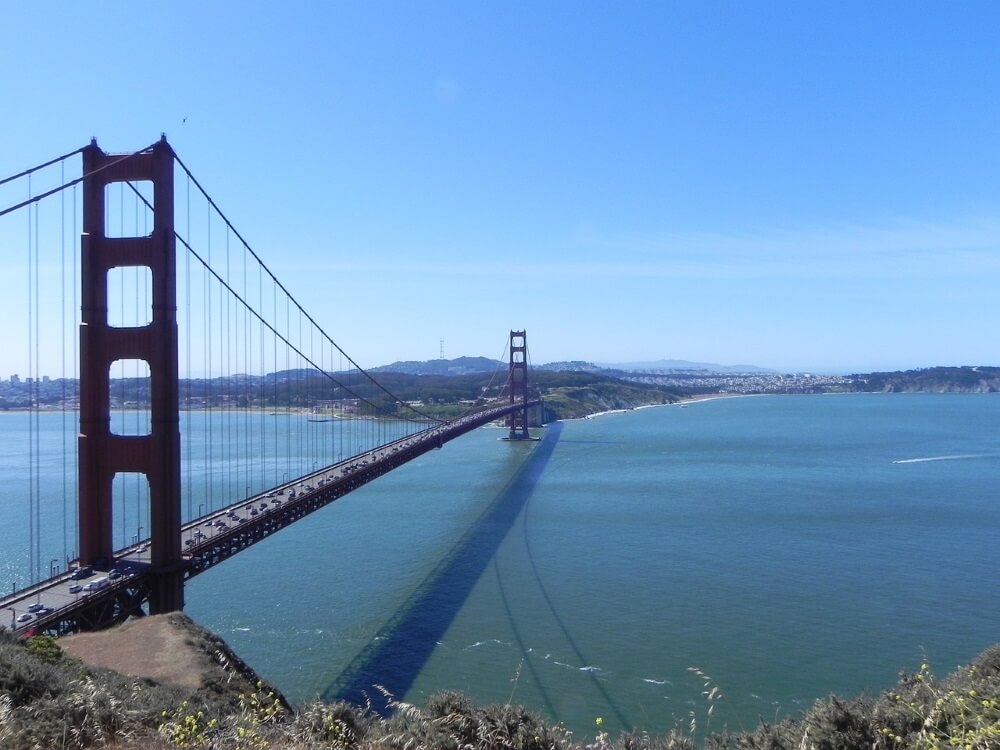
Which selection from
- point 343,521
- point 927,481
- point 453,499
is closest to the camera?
point 343,521

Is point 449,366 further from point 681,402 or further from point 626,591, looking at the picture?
point 626,591

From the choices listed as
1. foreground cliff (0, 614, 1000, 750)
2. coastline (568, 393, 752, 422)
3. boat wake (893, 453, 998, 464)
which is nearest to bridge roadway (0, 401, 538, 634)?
foreground cliff (0, 614, 1000, 750)

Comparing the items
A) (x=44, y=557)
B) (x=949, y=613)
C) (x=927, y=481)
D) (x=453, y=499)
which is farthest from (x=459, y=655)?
(x=927, y=481)

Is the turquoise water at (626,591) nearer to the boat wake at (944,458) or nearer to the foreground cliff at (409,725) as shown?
the foreground cliff at (409,725)

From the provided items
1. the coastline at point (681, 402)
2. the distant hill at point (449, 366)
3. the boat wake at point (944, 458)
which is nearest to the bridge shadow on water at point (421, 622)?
the boat wake at point (944, 458)

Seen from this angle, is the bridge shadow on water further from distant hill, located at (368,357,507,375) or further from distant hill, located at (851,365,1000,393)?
distant hill, located at (368,357,507,375)

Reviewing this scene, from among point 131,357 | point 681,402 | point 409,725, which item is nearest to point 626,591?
point 131,357

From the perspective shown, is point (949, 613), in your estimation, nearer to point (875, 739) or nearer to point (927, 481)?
point (875, 739)
